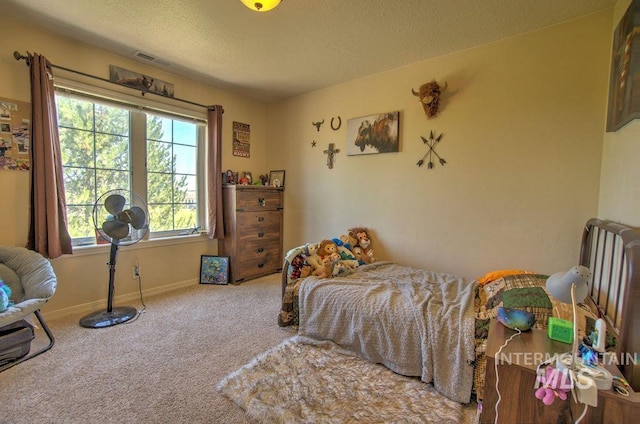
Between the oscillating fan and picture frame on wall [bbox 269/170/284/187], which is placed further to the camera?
picture frame on wall [bbox 269/170/284/187]

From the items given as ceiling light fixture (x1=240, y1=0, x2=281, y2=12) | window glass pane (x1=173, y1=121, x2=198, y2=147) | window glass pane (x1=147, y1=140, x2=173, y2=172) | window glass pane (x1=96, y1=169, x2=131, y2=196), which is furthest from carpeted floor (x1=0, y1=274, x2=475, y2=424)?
ceiling light fixture (x1=240, y1=0, x2=281, y2=12)

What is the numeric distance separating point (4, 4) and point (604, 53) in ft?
13.8

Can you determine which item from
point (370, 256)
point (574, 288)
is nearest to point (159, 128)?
point (370, 256)

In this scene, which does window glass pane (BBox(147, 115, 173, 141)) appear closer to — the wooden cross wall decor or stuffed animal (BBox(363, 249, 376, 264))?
the wooden cross wall decor

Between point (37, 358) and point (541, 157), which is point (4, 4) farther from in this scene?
point (541, 157)

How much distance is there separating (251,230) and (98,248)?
4.98 ft

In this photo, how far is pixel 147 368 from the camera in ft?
5.90

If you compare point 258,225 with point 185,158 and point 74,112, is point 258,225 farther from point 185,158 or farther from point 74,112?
point 74,112

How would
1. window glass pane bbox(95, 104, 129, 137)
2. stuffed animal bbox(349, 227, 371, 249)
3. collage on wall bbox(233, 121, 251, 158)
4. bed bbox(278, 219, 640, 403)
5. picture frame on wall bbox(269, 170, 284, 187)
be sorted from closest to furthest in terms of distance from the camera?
Answer: bed bbox(278, 219, 640, 403) → window glass pane bbox(95, 104, 129, 137) → stuffed animal bbox(349, 227, 371, 249) → collage on wall bbox(233, 121, 251, 158) → picture frame on wall bbox(269, 170, 284, 187)

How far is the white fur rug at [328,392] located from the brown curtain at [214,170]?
1.89 meters

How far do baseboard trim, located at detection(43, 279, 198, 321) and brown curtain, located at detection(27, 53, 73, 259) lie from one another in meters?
0.56

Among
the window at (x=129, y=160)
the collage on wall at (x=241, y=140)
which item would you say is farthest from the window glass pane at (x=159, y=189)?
the collage on wall at (x=241, y=140)

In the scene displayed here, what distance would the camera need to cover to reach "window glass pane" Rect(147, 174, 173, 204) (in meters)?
3.04

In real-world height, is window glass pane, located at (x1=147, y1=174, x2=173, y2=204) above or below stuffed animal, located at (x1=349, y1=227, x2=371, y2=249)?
above
